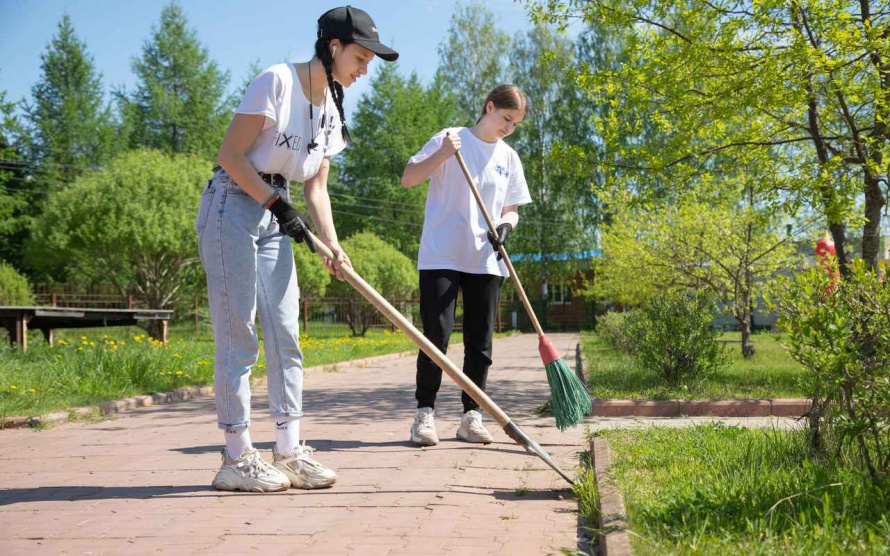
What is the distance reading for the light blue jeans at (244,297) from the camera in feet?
12.6

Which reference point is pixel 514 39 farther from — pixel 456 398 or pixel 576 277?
pixel 456 398

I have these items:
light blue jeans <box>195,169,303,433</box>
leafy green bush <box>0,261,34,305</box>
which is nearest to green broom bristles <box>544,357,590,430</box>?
light blue jeans <box>195,169,303,433</box>

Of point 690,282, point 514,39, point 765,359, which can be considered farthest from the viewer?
point 514,39

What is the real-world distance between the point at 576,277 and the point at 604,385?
34266mm

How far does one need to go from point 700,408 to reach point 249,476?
161 inches

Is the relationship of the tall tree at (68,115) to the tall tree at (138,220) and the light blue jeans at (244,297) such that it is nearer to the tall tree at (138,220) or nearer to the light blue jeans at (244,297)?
the tall tree at (138,220)

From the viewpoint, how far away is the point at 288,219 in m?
3.79

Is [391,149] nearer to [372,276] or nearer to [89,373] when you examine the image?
[372,276]

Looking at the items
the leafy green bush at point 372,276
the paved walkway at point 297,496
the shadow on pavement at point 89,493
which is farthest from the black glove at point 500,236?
Answer: the leafy green bush at point 372,276

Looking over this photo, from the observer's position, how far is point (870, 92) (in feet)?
25.1

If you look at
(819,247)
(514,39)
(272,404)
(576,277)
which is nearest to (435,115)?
(514,39)

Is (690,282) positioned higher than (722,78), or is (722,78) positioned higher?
(722,78)

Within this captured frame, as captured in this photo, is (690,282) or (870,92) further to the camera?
(690,282)

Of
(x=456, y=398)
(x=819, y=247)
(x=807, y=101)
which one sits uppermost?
(x=807, y=101)
